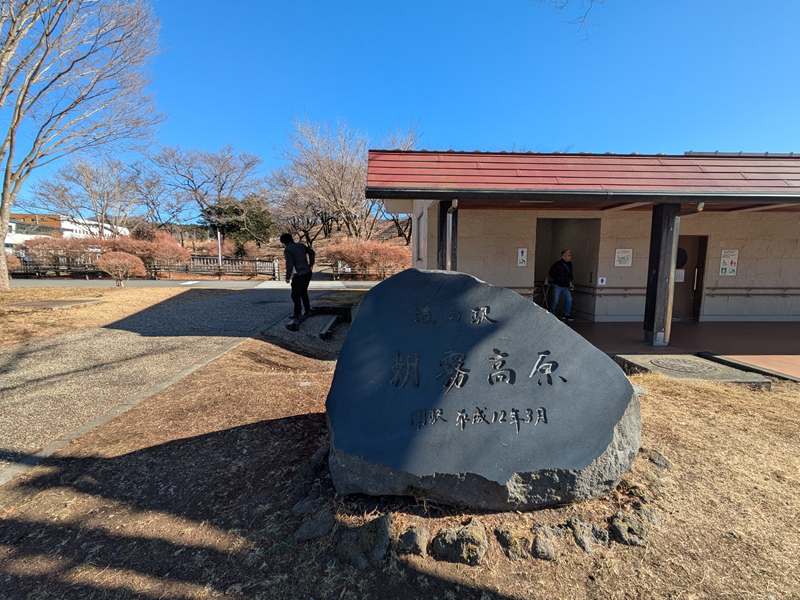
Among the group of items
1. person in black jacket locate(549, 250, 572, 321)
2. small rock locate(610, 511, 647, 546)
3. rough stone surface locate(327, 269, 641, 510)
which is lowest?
small rock locate(610, 511, 647, 546)

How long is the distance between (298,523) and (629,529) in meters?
1.90

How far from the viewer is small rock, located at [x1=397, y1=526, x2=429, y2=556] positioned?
202cm

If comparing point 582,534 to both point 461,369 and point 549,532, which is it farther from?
point 461,369

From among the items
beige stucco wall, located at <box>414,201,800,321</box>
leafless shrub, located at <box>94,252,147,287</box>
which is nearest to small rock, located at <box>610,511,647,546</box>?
beige stucco wall, located at <box>414,201,800,321</box>

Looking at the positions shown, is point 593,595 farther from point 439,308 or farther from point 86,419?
point 86,419

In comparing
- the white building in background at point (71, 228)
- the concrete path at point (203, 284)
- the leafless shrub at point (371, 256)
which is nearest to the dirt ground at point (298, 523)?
the concrete path at point (203, 284)

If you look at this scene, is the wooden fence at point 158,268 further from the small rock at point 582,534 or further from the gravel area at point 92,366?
the small rock at point 582,534

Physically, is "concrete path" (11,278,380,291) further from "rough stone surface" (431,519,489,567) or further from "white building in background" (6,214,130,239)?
"white building in background" (6,214,130,239)

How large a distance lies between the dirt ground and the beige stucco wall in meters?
4.92

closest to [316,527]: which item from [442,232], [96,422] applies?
[96,422]

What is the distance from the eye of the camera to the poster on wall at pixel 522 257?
7984mm

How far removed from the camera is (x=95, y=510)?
7.86 feet

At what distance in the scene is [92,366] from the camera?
5234 mm

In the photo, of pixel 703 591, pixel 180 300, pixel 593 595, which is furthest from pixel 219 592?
pixel 180 300
